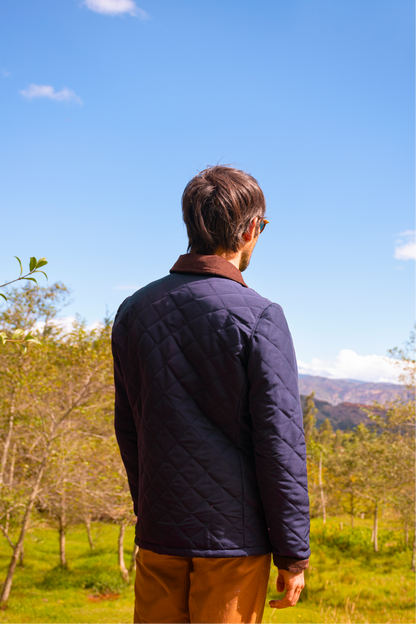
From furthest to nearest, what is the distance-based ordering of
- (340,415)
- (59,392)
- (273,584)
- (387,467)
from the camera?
(340,415), (273,584), (387,467), (59,392)

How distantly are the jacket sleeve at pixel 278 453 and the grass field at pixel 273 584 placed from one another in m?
4.82

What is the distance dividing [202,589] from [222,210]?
1.11 m

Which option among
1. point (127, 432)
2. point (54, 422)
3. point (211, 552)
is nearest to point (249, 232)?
point (127, 432)

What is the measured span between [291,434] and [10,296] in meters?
8.53

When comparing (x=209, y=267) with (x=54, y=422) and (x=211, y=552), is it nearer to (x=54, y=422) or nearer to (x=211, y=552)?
(x=211, y=552)

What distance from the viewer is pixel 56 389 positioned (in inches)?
323

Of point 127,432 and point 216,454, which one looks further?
point 127,432

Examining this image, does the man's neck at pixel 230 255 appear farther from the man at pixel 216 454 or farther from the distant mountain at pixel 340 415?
the distant mountain at pixel 340 415

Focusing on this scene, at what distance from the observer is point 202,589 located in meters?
1.25

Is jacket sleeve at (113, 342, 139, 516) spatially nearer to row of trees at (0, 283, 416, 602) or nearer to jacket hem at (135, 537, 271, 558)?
jacket hem at (135, 537, 271, 558)

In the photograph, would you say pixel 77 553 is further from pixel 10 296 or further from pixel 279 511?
pixel 279 511

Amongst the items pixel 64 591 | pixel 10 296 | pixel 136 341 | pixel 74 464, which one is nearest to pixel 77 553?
pixel 64 591

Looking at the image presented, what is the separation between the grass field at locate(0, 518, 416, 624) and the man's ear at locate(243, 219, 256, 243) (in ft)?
17.1

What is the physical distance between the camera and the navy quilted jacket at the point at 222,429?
1.24 metres
